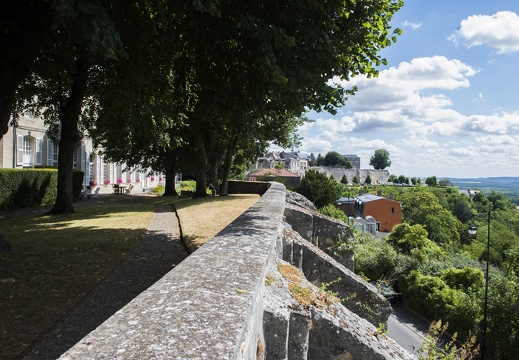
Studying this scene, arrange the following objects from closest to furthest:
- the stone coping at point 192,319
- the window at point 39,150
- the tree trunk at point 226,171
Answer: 1. the stone coping at point 192,319
2. the tree trunk at point 226,171
3. the window at point 39,150

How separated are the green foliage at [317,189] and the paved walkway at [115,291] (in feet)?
165

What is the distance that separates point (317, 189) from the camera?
6016 centimetres

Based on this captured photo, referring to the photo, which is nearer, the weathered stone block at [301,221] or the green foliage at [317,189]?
the weathered stone block at [301,221]

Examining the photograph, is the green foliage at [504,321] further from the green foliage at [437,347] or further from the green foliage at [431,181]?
the green foliage at [431,181]

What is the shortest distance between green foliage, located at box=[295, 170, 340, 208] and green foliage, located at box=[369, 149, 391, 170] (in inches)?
5130

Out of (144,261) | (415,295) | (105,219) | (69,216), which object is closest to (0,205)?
(69,216)

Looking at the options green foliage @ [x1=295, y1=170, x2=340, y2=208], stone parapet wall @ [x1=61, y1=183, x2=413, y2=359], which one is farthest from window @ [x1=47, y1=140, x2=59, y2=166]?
green foliage @ [x1=295, y1=170, x2=340, y2=208]

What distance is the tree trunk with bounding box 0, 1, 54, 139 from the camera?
725 cm

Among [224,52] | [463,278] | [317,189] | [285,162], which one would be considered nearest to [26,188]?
[224,52]

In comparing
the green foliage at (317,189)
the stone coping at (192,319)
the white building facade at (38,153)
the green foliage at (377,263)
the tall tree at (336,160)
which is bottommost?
the green foliage at (377,263)

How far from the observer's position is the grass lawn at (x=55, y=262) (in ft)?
15.5

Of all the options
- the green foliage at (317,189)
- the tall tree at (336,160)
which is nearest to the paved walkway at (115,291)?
the green foliage at (317,189)

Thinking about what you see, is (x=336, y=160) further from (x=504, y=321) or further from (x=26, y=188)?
(x=26, y=188)

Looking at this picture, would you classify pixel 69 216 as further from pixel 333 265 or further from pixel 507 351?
pixel 507 351
